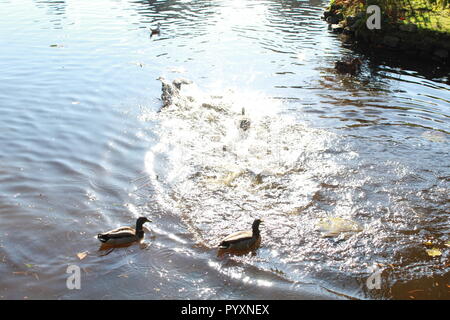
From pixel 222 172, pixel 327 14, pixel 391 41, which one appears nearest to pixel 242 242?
pixel 222 172

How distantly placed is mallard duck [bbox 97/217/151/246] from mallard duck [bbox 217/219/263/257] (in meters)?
1.67

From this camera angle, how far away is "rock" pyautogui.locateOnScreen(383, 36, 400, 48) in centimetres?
2181

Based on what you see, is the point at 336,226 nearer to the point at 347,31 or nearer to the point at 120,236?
the point at 120,236

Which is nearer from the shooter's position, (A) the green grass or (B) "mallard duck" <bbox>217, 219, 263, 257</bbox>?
(B) "mallard duck" <bbox>217, 219, 263, 257</bbox>

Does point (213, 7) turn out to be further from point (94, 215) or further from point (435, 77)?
point (94, 215)

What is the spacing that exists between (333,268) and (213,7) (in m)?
29.7

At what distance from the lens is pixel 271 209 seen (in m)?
9.34

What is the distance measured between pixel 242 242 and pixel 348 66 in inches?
523

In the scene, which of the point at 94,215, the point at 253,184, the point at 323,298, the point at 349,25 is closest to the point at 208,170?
the point at 253,184

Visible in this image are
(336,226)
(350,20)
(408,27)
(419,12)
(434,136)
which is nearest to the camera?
(336,226)

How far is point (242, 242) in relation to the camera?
7895 millimetres

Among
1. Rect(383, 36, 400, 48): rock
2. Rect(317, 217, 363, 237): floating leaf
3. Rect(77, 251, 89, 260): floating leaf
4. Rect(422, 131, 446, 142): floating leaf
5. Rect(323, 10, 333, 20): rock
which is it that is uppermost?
Rect(323, 10, 333, 20): rock

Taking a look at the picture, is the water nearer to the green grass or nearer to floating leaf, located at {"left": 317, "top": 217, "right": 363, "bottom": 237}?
floating leaf, located at {"left": 317, "top": 217, "right": 363, "bottom": 237}

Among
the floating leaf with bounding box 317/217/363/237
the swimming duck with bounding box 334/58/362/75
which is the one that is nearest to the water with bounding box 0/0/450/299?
the floating leaf with bounding box 317/217/363/237
